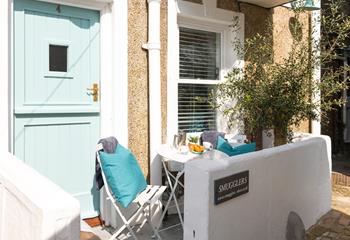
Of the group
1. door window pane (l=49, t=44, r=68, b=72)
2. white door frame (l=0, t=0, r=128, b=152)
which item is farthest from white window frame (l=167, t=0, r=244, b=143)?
door window pane (l=49, t=44, r=68, b=72)

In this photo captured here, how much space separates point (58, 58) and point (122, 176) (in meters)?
1.52

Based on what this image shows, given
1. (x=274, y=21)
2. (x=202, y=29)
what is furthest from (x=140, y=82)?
(x=274, y=21)

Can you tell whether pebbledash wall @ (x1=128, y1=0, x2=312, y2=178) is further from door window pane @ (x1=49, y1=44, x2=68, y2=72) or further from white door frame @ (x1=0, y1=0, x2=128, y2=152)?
door window pane @ (x1=49, y1=44, x2=68, y2=72)

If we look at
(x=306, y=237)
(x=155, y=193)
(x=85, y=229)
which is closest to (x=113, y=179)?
(x=155, y=193)

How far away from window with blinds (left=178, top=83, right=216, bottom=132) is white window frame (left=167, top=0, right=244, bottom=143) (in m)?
0.10

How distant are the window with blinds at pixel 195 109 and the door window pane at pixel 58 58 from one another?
5.60ft

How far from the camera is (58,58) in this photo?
394cm

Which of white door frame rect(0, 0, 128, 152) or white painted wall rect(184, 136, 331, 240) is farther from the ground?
white door frame rect(0, 0, 128, 152)

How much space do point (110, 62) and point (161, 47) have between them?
745mm

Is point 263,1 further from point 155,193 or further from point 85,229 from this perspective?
point 85,229

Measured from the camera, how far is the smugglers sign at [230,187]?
2.64 meters

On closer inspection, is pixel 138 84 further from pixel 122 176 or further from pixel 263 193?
pixel 263 193

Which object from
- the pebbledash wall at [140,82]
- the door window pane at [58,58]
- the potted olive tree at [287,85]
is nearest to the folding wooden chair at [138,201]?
the pebbledash wall at [140,82]

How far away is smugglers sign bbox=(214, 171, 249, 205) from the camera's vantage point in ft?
8.65
